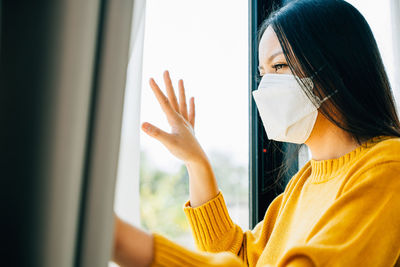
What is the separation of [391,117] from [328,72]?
20cm

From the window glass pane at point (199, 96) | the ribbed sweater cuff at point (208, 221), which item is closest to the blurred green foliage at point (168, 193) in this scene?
the window glass pane at point (199, 96)

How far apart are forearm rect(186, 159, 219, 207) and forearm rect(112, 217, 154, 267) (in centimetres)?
35

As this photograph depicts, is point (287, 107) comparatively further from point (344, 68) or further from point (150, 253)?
point (150, 253)

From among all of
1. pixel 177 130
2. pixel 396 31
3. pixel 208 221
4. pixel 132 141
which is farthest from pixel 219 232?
pixel 396 31

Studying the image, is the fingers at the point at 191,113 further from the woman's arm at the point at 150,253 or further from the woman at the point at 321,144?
the woman's arm at the point at 150,253

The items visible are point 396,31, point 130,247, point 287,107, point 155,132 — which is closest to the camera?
point 130,247

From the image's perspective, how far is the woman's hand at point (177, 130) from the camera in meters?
0.69

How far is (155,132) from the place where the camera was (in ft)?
2.15

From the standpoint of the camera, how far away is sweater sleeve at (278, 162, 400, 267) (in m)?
0.51

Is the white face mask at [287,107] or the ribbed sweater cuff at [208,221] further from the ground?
the white face mask at [287,107]

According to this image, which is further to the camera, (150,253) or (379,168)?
(379,168)

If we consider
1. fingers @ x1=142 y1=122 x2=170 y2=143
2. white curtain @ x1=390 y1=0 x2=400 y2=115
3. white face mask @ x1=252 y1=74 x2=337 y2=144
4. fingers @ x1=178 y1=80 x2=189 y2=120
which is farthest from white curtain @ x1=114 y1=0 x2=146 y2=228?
white curtain @ x1=390 y1=0 x2=400 y2=115

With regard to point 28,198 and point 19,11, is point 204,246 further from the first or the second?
point 19,11

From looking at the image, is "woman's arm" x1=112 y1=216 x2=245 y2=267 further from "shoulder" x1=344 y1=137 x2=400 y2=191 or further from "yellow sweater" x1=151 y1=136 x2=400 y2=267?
"shoulder" x1=344 y1=137 x2=400 y2=191
